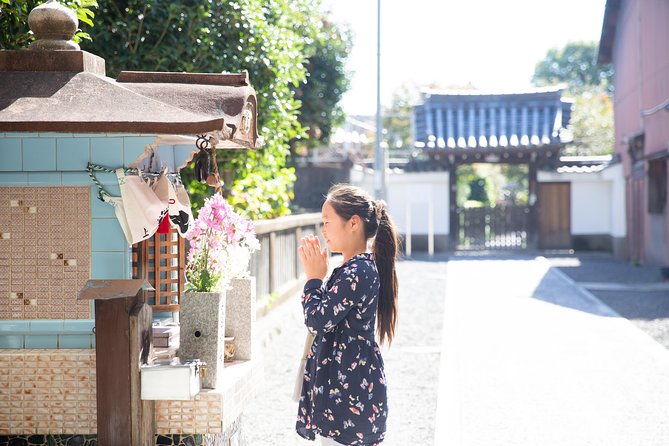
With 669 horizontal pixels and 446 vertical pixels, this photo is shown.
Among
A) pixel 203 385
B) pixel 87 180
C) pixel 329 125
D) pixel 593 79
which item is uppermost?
pixel 593 79

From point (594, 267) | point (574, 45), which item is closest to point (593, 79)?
point (574, 45)

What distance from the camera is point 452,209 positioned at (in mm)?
27219

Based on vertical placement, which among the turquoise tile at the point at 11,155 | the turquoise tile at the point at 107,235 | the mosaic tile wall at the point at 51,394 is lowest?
the mosaic tile wall at the point at 51,394

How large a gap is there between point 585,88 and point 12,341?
47.3 meters

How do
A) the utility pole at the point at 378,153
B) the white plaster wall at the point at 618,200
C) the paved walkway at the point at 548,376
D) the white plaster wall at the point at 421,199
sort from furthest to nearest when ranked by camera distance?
the white plaster wall at the point at 421,199 → the white plaster wall at the point at 618,200 → the utility pole at the point at 378,153 → the paved walkway at the point at 548,376

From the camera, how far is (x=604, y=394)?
312 inches

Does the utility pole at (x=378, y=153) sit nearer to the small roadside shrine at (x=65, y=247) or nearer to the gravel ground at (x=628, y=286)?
the gravel ground at (x=628, y=286)

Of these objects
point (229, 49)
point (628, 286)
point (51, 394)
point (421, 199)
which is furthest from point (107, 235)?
point (421, 199)

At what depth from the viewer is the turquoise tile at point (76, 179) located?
507cm

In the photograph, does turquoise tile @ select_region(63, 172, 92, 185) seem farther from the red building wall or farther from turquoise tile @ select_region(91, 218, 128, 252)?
the red building wall

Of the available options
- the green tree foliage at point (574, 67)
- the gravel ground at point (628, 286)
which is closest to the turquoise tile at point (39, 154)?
the gravel ground at point (628, 286)

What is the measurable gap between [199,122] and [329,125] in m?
16.2

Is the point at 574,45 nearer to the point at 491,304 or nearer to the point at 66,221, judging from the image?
the point at 491,304

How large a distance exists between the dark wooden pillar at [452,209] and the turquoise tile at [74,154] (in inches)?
890
